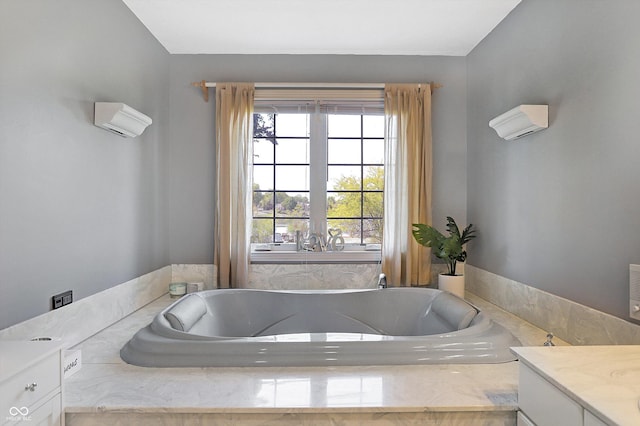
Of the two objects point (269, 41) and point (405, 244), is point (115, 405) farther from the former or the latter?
point (269, 41)

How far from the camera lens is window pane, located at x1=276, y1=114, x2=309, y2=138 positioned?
3207 mm

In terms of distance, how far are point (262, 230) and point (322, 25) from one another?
5.04ft

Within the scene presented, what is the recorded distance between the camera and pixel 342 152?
127 inches

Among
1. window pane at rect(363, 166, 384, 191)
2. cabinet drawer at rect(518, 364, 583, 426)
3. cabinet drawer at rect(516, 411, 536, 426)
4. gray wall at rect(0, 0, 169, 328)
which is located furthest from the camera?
window pane at rect(363, 166, 384, 191)

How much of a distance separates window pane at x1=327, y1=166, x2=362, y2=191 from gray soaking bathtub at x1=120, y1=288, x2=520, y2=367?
0.87 metres

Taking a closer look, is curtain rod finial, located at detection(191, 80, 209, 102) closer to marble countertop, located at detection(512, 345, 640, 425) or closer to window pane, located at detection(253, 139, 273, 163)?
window pane, located at detection(253, 139, 273, 163)

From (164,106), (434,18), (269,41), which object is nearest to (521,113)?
(434,18)

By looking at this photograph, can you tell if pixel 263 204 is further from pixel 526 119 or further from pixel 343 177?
pixel 526 119

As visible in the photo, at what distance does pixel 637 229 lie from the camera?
1.51 meters

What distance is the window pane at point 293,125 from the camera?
126 inches

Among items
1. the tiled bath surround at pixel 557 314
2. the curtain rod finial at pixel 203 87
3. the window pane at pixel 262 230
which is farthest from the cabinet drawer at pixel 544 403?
the curtain rod finial at pixel 203 87

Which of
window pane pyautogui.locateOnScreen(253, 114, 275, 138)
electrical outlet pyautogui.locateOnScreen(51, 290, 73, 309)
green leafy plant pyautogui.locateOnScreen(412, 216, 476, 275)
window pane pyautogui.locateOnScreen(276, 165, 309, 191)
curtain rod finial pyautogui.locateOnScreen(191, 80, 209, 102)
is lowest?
electrical outlet pyautogui.locateOnScreen(51, 290, 73, 309)

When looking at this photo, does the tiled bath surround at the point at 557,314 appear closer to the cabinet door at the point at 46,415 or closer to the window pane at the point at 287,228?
the window pane at the point at 287,228

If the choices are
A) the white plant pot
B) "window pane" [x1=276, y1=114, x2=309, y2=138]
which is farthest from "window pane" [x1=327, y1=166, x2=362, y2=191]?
the white plant pot
